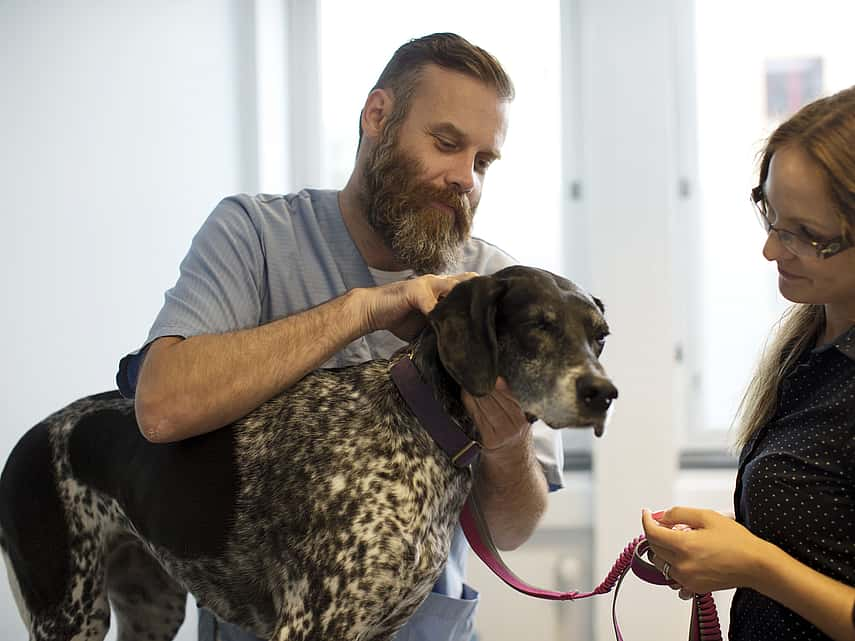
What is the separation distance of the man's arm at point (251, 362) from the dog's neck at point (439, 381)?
0.23 ft

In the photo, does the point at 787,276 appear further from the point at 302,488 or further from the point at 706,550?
the point at 302,488

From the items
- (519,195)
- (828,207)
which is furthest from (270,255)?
(519,195)

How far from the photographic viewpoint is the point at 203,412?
155 centimetres

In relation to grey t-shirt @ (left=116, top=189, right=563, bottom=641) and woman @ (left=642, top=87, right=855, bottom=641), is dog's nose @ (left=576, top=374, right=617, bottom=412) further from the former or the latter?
→ grey t-shirt @ (left=116, top=189, right=563, bottom=641)

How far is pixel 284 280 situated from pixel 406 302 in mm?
420

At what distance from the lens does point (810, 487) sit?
141 cm

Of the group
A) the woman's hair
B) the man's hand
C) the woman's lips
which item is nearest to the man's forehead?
the man's hand

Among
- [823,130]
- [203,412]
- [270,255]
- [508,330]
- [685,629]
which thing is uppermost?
[823,130]

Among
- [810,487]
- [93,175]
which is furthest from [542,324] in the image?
[93,175]

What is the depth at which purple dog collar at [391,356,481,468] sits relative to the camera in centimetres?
149

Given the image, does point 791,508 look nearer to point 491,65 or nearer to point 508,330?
point 508,330

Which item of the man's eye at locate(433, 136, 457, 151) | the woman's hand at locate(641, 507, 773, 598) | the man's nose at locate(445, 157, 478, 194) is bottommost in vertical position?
the woman's hand at locate(641, 507, 773, 598)

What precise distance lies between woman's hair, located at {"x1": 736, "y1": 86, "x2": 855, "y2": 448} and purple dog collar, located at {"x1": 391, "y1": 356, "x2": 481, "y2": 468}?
22.6 inches

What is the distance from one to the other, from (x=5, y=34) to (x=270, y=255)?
2.86ft
